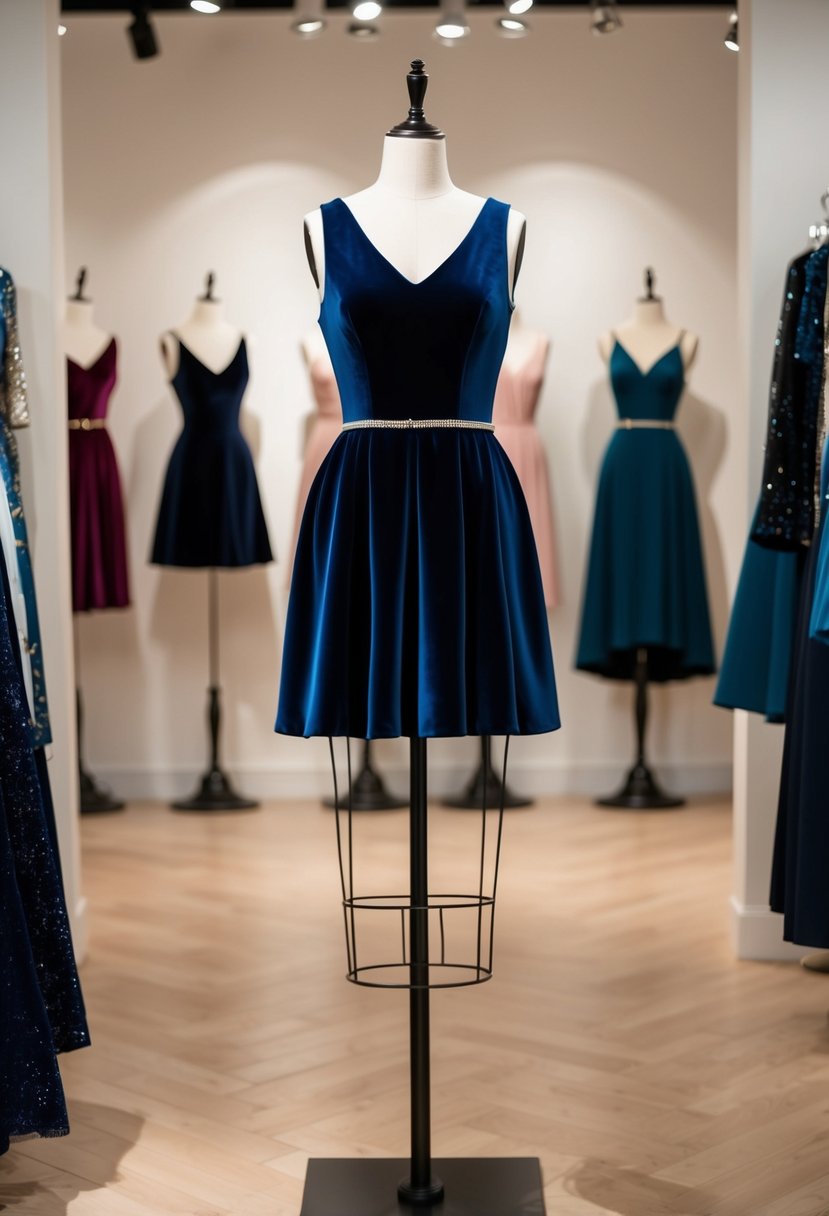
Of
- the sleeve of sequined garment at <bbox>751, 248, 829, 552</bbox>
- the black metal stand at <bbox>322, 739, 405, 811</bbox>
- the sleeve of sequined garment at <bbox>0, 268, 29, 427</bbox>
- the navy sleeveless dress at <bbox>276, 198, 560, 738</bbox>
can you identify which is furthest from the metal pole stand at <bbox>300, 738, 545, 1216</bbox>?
the black metal stand at <bbox>322, 739, 405, 811</bbox>

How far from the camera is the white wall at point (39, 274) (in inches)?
134

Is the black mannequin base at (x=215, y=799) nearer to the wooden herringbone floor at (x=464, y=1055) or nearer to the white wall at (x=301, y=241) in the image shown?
the white wall at (x=301, y=241)

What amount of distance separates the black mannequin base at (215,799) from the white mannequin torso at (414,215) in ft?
13.2

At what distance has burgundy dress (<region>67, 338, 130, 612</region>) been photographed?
576 cm

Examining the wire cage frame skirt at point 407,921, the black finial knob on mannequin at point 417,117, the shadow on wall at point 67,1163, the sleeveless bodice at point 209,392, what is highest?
the black finial knob on mannequin at point 417,117

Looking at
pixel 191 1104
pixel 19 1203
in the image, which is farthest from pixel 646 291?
pixel 19 1203

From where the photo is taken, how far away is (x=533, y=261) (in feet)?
20.3

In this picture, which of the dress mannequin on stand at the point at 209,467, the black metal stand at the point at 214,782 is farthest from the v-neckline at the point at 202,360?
the black metal stand at the point at 214,782

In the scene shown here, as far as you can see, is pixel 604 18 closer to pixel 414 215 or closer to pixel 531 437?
pixel 531 437

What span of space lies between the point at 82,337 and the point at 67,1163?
3.85 m

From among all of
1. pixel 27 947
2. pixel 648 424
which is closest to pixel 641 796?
pixel 648 424

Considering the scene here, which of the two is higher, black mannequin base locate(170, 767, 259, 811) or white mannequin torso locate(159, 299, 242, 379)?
white mannequin torso locate(159, 299, 242, 379)

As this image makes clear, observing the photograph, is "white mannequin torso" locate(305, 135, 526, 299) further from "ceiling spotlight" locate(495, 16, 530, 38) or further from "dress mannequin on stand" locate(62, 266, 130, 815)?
"dress mannequin on stand" locate(62, 266, 130, 815)

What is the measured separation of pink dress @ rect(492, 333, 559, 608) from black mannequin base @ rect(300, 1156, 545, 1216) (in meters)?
3.50
